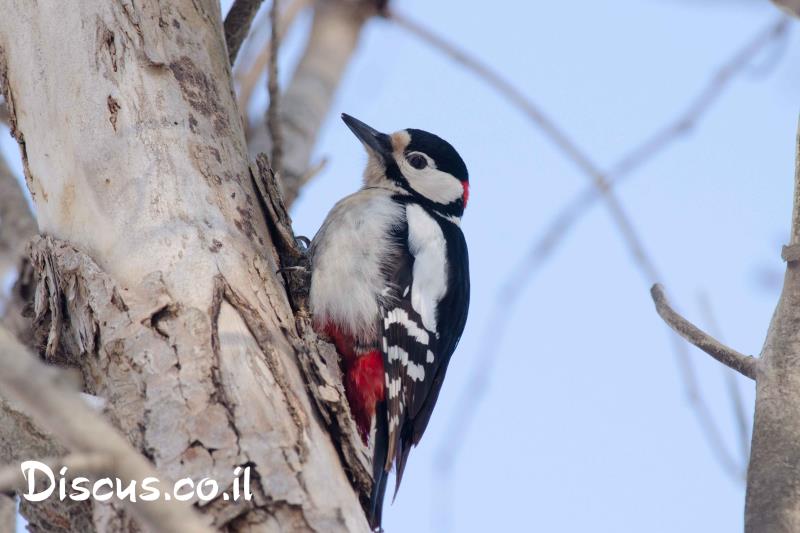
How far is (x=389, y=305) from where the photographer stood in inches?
140

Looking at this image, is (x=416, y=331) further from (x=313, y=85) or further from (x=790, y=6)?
(x=313, y=85)

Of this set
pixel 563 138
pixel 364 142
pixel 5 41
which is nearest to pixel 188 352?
pixel 5 41

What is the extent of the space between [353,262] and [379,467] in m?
0.84

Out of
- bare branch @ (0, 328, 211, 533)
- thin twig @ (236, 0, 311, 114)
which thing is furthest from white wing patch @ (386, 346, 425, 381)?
bare branch @ (0, 328, 211, 533)

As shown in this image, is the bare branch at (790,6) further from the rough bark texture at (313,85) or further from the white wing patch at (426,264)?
the rough bark texture at (313,85)

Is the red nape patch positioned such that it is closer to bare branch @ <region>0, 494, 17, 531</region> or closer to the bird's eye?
bare branch @ <region>0, 494, 17, 531</region>

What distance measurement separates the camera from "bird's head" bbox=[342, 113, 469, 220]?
4.38 m

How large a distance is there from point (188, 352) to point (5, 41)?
1.21 m

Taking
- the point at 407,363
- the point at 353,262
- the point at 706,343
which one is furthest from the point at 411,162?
the point at 706,343

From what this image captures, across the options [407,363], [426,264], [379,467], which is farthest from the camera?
[426,264]

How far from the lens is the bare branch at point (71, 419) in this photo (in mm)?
1255

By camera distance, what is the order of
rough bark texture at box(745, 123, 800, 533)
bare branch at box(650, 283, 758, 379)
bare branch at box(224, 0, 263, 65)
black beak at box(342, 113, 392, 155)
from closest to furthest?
1. rough bark texture at box(745, 123, 800, 533)
2. bare branch at box(650, 283, 758, 379)
3. bare branch at box(224, 0, 263, 65)
4. black beak at box(342, 113, 392, 155)

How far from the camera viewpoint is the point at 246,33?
3.94 m

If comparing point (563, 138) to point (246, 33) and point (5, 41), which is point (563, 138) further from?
point (5, 41)
